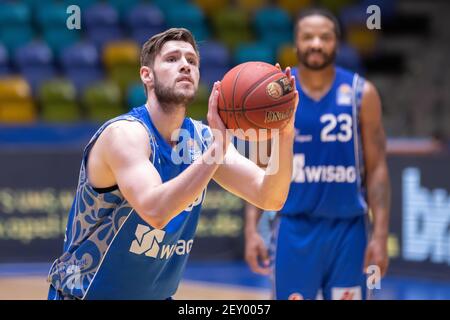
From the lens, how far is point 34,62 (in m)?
12.8

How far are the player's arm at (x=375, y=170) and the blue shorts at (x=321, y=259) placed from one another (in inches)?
3.6

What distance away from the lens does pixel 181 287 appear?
30.2 feet

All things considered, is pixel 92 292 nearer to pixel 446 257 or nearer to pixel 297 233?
pixel 297 233

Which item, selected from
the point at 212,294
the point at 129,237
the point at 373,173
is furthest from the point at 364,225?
the point at 212,294

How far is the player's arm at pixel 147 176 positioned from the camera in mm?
3896

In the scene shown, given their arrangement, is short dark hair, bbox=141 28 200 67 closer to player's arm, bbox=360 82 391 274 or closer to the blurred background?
player's arm, bbox=360 82 391 274

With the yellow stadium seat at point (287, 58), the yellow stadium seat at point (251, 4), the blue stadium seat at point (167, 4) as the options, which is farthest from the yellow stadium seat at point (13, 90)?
the yellow stadium seat at point (251, 4)

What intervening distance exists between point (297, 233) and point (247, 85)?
205cm

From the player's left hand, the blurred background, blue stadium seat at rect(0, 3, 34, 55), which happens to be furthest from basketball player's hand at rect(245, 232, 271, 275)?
blue stadium seat at rect(0, 3, 34, 55)

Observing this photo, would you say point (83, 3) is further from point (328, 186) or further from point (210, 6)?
point (328, 186)

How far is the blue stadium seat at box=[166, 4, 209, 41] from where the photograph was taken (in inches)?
534

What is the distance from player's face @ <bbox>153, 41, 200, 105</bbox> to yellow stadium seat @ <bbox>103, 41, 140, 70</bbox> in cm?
885

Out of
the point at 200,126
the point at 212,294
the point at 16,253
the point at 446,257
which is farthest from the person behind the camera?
the point at 16,253

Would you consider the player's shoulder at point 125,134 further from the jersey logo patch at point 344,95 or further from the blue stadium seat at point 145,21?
the blue stadium seat at point 145,21
